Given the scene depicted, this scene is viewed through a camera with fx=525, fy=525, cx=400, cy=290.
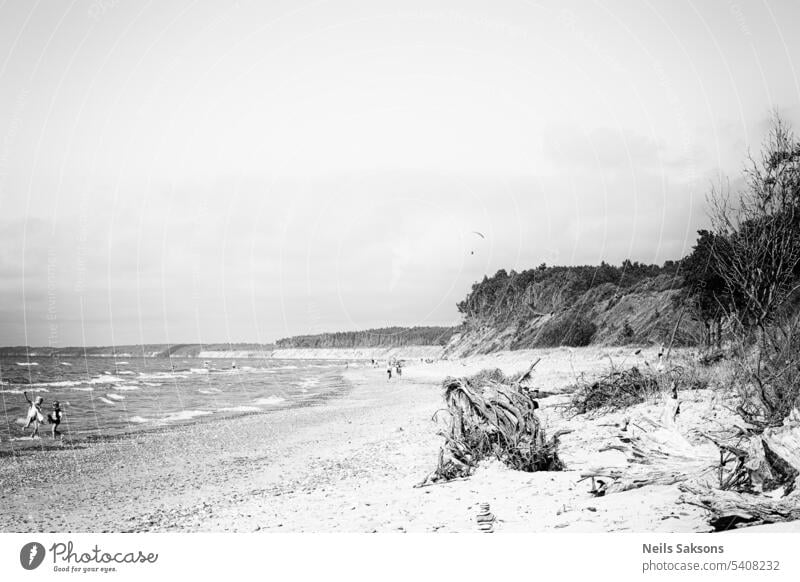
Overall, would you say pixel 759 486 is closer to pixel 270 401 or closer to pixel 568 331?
pixel 270 401

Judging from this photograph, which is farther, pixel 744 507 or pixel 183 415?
pixel 183 415

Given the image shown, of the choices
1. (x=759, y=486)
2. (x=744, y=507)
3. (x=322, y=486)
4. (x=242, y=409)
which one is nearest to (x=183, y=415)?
(x=242, y=409)

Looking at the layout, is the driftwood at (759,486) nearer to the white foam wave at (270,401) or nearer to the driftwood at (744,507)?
the driftwood at (744,507)

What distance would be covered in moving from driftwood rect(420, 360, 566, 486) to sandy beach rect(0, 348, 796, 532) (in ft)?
0.95

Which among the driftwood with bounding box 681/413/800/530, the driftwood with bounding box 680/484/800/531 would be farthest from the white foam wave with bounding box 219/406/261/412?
the driftwood with bounding box 680/484/800/531

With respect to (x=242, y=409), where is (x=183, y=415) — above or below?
above

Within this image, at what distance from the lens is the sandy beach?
570 centimetres

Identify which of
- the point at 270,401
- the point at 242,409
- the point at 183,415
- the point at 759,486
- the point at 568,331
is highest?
the point at 759,486

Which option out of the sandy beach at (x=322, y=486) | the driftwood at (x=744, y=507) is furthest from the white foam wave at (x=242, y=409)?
the driftwood at (x=744, y=507)

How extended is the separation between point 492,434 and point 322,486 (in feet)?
10.1

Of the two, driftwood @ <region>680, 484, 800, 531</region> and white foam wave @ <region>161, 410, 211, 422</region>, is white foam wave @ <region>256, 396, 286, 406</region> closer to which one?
white foam wave @ <region>161, 410, 211, 422</region>

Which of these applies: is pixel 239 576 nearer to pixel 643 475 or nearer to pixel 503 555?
pixel 503 555

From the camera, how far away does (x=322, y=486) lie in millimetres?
9086

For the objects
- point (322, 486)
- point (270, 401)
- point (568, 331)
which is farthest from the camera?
point (568, 331)
